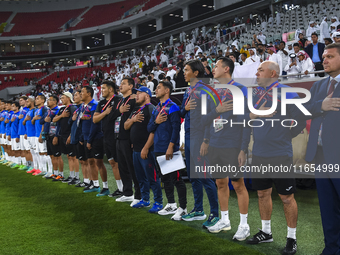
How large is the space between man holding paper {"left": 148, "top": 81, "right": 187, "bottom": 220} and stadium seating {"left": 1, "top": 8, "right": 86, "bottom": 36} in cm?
3881

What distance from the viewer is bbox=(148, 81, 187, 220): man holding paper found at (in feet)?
13.2

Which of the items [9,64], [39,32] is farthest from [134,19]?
[9,64]

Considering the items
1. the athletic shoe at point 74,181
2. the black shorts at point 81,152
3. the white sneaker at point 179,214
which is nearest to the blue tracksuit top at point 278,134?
the white sneaker at point 179,214

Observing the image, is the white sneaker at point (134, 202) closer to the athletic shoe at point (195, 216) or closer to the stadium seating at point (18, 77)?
the athletic shoe at point (195, 216)

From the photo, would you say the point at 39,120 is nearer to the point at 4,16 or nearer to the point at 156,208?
the point at 156,208

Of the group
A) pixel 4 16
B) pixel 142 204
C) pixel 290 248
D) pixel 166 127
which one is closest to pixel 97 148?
pixel 142 204

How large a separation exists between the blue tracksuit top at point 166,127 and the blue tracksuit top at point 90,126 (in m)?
1.69

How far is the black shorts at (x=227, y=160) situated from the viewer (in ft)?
10.5

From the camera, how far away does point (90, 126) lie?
579 cm

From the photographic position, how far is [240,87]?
10.7 ft

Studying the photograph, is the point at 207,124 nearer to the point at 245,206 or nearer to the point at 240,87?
the point at 240,87

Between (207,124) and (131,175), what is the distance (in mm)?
2083

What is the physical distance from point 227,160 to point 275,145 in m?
0.55

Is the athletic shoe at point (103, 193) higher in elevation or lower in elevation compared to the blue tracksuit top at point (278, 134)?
lower
